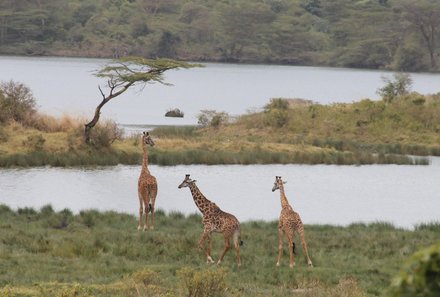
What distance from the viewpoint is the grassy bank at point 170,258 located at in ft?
44.6

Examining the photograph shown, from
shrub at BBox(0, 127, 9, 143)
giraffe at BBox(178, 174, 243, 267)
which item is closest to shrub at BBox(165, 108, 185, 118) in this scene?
shrub at BBox(0, 127, 9, 143)

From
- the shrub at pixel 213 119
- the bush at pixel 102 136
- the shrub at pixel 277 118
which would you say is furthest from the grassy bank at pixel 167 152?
the shrub at pixel 213 119

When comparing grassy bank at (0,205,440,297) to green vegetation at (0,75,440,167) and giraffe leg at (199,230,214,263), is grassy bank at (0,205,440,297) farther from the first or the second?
green vegetation at (0,75,440,167)

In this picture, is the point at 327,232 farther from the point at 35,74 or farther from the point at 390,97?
the point at 35,74

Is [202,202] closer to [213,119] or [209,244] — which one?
[209,244]

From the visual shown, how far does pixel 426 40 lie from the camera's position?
124125mm

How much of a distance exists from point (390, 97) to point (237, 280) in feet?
114

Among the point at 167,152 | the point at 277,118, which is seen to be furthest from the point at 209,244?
the point at 277,118

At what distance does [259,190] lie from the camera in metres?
30.6

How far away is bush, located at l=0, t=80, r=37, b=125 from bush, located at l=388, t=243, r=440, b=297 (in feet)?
107

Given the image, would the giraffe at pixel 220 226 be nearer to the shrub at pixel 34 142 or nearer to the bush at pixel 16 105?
the shrub at pixel 34 142

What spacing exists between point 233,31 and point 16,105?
10061 cm

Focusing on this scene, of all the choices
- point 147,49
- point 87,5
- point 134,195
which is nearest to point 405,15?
point 147,49

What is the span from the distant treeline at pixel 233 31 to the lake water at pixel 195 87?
15.9 feet
